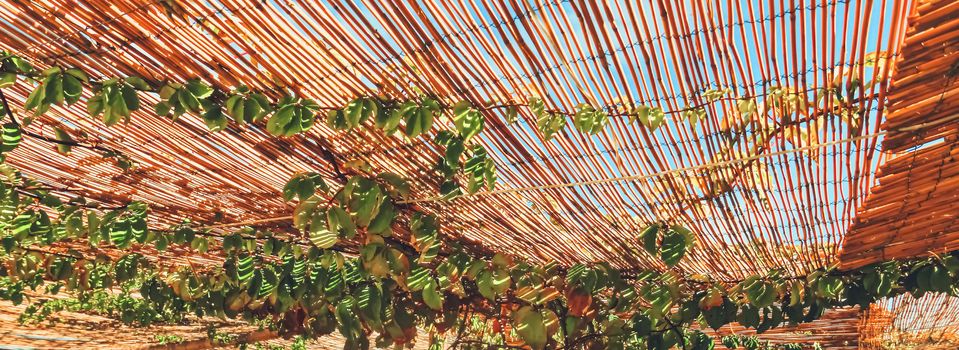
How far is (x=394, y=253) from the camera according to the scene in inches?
69.3

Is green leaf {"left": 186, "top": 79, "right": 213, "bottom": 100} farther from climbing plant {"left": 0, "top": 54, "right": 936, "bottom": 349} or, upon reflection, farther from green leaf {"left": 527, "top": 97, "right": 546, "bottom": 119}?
green leaf {"left": 527, "top": 97, "right": 546, "bottom": 119}

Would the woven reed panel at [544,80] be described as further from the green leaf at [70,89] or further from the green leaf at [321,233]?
the green leaf at [321,233]

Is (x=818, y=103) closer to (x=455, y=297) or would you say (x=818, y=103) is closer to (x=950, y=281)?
(x=950, y=281)

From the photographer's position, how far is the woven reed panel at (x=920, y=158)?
1012mm

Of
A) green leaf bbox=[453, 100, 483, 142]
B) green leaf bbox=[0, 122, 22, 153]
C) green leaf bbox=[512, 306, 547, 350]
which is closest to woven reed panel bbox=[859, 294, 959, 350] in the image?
green leaf bbox=[512, 306, 547, 350]

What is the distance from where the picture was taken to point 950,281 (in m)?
1.92

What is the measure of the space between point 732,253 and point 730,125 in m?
1.05

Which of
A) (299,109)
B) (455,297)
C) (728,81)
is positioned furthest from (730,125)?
(455,297)

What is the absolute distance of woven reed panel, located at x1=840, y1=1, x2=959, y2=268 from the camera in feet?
3.32

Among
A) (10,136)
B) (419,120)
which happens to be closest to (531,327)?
(419,120)

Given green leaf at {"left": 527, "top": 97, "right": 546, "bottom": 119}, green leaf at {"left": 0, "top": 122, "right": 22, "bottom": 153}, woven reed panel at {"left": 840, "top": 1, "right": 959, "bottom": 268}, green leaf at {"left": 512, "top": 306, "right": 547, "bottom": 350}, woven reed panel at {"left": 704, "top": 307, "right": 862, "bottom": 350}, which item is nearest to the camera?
woven reed panel at {"left": 840, "top": 1, "right": 959, "bottom": 268}

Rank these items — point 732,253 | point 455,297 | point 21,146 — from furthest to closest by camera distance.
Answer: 1. point 455,297
2. point 732,253
3. point 21,146

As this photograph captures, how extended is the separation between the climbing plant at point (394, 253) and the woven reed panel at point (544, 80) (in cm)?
5

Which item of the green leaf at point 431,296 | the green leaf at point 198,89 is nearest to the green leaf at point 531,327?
the green leaf at point 431,296
